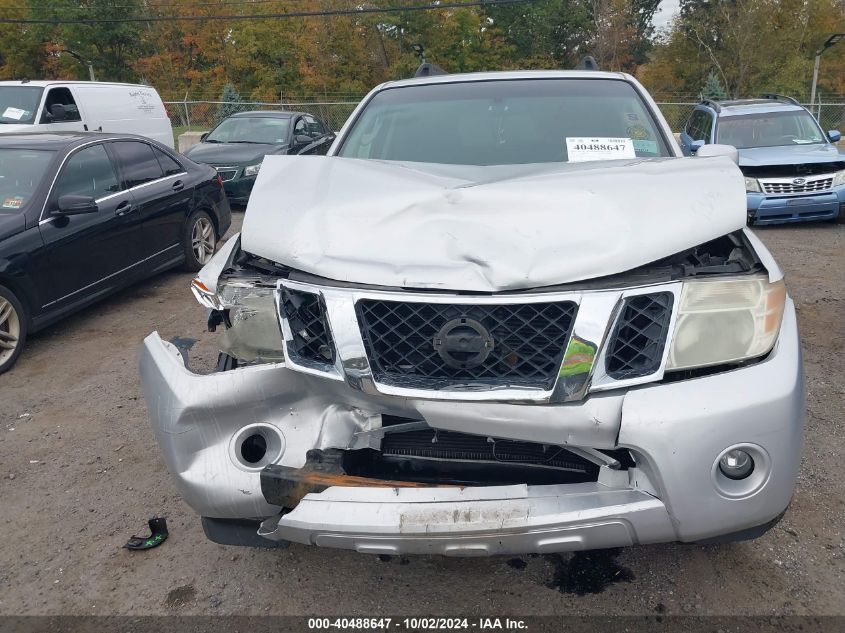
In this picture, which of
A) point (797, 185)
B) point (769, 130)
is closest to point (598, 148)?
point (797, 185)

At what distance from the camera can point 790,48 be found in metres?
32.8

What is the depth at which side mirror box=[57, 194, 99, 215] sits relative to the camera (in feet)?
16.5

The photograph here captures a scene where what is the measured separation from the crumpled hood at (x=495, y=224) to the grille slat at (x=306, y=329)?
0.33 feet

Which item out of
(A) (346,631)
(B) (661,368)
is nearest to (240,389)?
(A) (346,631)

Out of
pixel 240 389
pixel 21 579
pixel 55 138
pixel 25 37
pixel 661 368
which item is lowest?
pixel 25 37

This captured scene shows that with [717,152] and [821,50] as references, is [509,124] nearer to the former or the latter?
[717,152]

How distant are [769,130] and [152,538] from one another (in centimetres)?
988

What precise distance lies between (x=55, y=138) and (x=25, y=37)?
49.7 m

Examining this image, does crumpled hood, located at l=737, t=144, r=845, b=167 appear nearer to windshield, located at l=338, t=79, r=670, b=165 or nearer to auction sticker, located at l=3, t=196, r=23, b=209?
windshield, located at l=338, t=79, r=670, b=165

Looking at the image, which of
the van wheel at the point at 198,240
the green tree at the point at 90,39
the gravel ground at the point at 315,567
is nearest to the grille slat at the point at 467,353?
the gravel ground at the point at 315,567

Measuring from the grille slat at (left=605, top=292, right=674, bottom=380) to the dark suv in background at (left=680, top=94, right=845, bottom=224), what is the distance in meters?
7.06

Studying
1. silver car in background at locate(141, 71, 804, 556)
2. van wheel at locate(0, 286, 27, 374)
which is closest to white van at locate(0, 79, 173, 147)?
van wheel at locate(0, 286, 27, 374)

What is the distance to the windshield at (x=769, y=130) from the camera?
9570 millimetres

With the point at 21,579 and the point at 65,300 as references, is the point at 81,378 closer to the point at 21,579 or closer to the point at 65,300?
the point at 65,300
